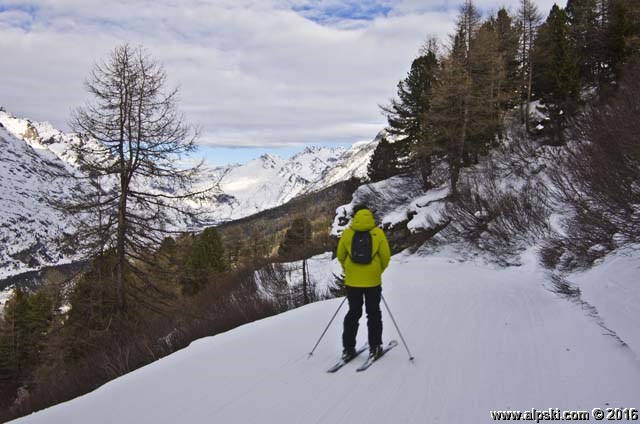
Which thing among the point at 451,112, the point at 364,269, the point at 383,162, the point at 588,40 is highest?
the point at 588,40

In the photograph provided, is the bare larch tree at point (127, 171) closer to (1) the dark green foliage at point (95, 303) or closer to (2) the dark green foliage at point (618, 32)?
(1) the dark green foliage at point (95, 303)

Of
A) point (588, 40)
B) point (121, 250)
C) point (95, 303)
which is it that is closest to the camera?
point (95, 303)

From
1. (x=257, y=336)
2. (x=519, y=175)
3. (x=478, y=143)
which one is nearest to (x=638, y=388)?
(x=257, y=336)

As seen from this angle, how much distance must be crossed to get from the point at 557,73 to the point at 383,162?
14.0 meters

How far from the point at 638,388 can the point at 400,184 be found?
27.4 m

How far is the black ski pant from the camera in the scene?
533cm

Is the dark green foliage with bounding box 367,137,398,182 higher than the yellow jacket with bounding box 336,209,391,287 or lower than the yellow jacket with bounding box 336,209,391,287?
higher

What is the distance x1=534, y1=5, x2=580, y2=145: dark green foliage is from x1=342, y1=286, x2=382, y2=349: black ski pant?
23.3m

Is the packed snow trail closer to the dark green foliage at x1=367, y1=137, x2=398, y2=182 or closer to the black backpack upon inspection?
the black backpack

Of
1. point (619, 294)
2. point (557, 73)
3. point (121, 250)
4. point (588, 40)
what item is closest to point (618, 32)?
point (588, 40)

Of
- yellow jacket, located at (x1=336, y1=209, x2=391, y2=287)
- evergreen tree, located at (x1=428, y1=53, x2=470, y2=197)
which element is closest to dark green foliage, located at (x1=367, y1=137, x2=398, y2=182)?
evergreen tree, located at (x1=428, y1=53, x2=470, y2=197)

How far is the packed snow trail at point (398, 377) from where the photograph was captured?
13.3ft

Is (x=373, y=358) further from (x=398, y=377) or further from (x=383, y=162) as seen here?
(x=383, y=162)

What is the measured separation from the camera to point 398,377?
479 centimetres
